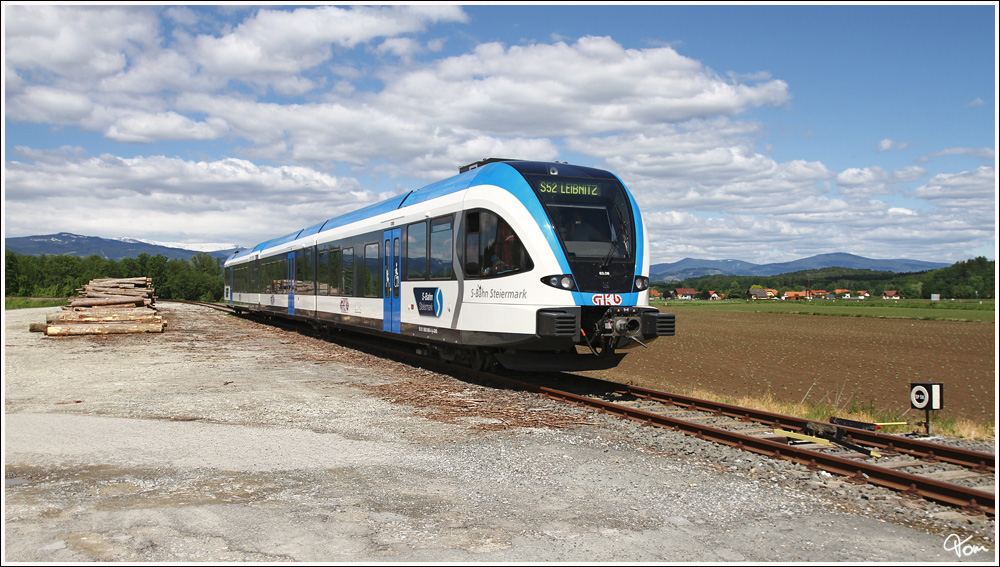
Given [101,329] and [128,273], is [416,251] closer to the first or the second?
[101,329]

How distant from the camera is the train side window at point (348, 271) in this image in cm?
1858

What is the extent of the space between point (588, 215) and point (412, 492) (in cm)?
644

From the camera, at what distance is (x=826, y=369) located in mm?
22375

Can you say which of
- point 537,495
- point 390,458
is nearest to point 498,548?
point 537,495

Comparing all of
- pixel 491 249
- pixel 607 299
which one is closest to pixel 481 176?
pixel 491 249

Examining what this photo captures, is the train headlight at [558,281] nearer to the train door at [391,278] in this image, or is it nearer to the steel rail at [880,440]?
the steel rail at [880,440]

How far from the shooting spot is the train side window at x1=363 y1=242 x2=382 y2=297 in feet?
54.4

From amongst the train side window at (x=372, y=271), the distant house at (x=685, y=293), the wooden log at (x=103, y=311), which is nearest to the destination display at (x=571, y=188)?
the train side window at (x=372, y=271)

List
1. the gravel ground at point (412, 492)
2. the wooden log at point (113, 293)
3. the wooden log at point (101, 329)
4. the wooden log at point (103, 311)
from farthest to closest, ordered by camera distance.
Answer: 1. the wooden log at point (113, 293)
2. the wooden log at point (103, 311)
3. the wooden log at point (101, 329)
4. the gravel ground at point (412, 492)

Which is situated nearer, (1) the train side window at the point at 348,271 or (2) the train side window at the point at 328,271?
(1) the train side window at the point at 348,271

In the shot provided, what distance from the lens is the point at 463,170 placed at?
1395cm

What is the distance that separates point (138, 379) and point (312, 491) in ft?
29.4

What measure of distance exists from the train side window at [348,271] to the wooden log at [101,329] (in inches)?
386

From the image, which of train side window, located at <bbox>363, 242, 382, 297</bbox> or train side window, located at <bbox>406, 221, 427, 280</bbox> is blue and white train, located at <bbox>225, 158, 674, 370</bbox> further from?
train side window, located at <bbox>363, 242, 382, 297</bbox>
